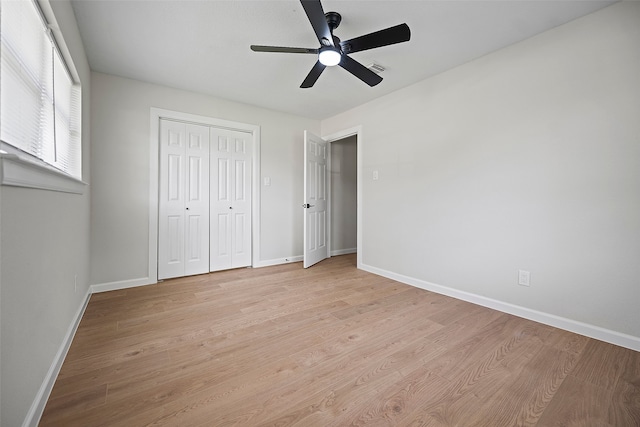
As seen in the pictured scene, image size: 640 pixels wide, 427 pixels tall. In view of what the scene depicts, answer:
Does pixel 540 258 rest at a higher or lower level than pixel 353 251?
higher

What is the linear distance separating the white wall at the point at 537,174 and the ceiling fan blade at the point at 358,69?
98 centimetres

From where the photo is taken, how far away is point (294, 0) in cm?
181

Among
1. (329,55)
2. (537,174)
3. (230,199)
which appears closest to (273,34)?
(329,55)

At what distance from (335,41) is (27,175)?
6.29 feet

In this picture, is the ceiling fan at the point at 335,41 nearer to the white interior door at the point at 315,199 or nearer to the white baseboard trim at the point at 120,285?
the white interior door at the point at 315,199

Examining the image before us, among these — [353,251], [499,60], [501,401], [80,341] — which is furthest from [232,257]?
[499,60]

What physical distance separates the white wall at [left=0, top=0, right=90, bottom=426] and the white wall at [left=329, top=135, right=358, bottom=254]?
3515mm

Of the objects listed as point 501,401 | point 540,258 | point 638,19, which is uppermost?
point 638,19

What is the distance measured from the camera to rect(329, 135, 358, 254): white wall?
15.6 ft

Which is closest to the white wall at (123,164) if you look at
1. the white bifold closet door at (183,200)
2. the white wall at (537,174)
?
the white bifold closet door at (183,200)

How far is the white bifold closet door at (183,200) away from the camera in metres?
3.16

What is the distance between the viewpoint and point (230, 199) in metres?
3.63

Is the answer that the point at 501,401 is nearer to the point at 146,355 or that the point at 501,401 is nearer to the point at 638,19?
the point at 146,355

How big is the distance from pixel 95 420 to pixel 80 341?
0.91 meters
